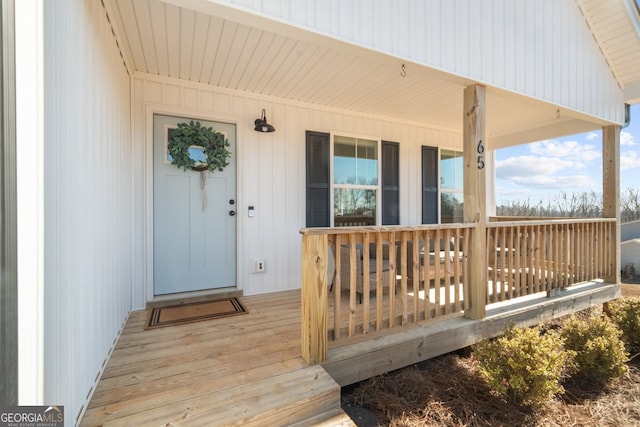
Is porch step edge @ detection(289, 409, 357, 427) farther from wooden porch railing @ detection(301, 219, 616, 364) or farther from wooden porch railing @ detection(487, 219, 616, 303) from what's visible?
wooden porch railing @ detection(487, 219, 616, 303)

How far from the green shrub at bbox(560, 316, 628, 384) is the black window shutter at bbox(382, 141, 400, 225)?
8.38 feet

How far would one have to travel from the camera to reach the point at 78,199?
1.47m

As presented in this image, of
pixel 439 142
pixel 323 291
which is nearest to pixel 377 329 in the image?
pixel 323 291

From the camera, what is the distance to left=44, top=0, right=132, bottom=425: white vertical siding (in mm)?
1235

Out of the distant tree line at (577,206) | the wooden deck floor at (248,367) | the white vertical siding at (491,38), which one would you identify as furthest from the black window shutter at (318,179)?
the distant tree line at (577,206)

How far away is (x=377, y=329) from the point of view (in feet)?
7.57

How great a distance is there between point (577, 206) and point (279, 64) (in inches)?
428

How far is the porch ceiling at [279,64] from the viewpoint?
209 centimetres

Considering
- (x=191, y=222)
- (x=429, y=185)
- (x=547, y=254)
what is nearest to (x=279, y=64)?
(x=191, y=222)

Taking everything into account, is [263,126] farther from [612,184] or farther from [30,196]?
[612,184]

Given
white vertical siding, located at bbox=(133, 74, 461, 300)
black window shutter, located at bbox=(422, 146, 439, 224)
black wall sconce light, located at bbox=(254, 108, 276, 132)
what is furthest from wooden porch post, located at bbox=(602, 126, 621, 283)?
black wall sconce light, located at bbox=(254, 108, 276, 132)

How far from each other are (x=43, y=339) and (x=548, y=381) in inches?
116

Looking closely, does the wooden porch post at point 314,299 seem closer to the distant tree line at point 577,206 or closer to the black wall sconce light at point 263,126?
the black wall sconce light at point 263,126

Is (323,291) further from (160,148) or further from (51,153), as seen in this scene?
(160,148)
